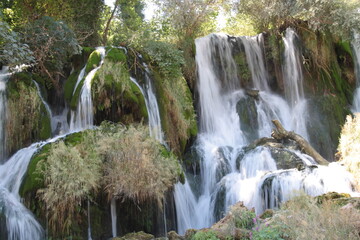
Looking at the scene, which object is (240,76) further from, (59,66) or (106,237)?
(106,237)

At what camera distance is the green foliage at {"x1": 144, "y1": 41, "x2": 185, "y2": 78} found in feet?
39.4

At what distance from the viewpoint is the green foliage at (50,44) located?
36.2 ft

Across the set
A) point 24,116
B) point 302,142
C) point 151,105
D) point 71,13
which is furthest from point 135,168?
point 71,13

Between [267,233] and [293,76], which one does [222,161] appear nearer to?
[267,233]

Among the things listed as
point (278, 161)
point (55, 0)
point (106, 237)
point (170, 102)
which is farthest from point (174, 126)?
point (55, 0)

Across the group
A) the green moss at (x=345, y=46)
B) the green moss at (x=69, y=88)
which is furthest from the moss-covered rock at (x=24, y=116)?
the green moss at (x=345, y=46)

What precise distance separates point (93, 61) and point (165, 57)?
8.61 ft

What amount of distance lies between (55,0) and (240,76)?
8012mm

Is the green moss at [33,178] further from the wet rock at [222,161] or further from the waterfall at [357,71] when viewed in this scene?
the waterfall at [357,71]

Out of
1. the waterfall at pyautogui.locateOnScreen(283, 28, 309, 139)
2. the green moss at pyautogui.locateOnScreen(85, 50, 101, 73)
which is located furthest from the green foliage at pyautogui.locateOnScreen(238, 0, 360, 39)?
the green moss at pyautogui.locateOnScreen(85, 50, 101, 73)

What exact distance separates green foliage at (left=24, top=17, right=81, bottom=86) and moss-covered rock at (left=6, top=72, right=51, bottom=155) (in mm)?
1157

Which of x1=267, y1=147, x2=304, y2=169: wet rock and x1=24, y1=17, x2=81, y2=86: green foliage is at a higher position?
x1=24, y1=17, x2=81, y2=86: green foliage

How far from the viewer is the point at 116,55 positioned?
10859mm

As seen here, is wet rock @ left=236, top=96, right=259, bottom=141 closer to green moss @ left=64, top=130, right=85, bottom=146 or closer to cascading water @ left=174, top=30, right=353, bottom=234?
cascading water @ left=174, top=30, right=353, bottom=234
